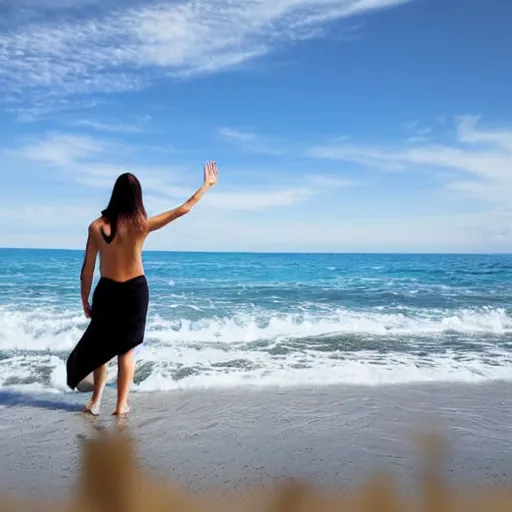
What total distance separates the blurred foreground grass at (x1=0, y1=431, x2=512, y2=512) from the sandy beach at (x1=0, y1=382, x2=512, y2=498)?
0.34 feet

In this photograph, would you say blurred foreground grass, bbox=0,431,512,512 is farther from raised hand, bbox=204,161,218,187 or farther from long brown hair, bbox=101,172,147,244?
raised hand, bbox=204,161,218,187

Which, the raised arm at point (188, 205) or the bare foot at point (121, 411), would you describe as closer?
the raised arm at point (188, 205)

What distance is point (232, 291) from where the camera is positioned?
2062cm

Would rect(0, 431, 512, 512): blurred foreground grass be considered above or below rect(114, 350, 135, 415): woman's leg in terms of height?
below

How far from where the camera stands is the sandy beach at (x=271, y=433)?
334 centimetres

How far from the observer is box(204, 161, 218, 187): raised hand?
428 cm

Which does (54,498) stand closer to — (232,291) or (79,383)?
(79,383)

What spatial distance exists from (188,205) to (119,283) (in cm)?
85

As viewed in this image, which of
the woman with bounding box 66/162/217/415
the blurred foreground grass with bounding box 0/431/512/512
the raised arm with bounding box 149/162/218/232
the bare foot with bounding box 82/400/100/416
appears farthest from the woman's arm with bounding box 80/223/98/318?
the blurred foreground grass with bounding box 0/431/512/512

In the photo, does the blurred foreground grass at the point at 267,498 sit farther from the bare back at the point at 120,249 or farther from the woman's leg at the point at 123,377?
the bare back at the point at 120,249

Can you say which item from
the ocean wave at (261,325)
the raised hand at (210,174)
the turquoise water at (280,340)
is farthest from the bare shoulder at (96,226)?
the ocean wave at (261,325)

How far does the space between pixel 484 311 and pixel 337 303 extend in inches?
169

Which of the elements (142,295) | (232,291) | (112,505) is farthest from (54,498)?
(232,291)

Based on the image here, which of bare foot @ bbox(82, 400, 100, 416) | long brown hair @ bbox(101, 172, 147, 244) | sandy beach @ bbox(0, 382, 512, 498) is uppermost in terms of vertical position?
long brown hair @ bbox(101, 172, 147, 244)
